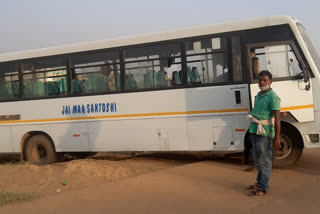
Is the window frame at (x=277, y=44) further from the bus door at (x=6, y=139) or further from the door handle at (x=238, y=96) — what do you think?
the bus door at (x=6, y=139)

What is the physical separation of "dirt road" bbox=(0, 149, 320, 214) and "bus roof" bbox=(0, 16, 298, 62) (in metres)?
2.93

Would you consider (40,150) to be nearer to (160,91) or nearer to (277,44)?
(160,91)

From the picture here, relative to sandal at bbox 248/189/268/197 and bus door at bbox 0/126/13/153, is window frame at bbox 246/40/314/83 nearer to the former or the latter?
sandal at bbox 248/189/268/197

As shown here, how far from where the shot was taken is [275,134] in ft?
18.7

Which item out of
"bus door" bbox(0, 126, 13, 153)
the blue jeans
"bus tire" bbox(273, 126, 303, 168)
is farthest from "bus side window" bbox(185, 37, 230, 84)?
"bus door" bbox(0, 126, 13, 153)

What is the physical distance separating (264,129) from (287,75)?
230 cm

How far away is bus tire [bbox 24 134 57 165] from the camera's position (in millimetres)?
10420

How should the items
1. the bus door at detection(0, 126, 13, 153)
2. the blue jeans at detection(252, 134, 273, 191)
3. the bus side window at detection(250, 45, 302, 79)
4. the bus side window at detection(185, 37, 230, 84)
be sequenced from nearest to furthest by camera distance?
the blue jeans at detection(252, 134, 273, 191)
the bus side window at detection(250, 45, 302, 79)
the bus side window at detection(185, 37, 230, 84)
the bus door at detection(0, 126, 13, 153)

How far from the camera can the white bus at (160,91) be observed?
7.69 m

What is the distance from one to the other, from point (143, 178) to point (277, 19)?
4157 mm

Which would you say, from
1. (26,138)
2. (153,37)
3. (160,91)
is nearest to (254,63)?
(160,91)

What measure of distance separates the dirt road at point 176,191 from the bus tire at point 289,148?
193 millimetres

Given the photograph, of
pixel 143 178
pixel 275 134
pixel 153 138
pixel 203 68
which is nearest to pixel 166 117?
pixel 153 138

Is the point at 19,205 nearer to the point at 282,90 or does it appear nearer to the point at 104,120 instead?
the point at 104,120
